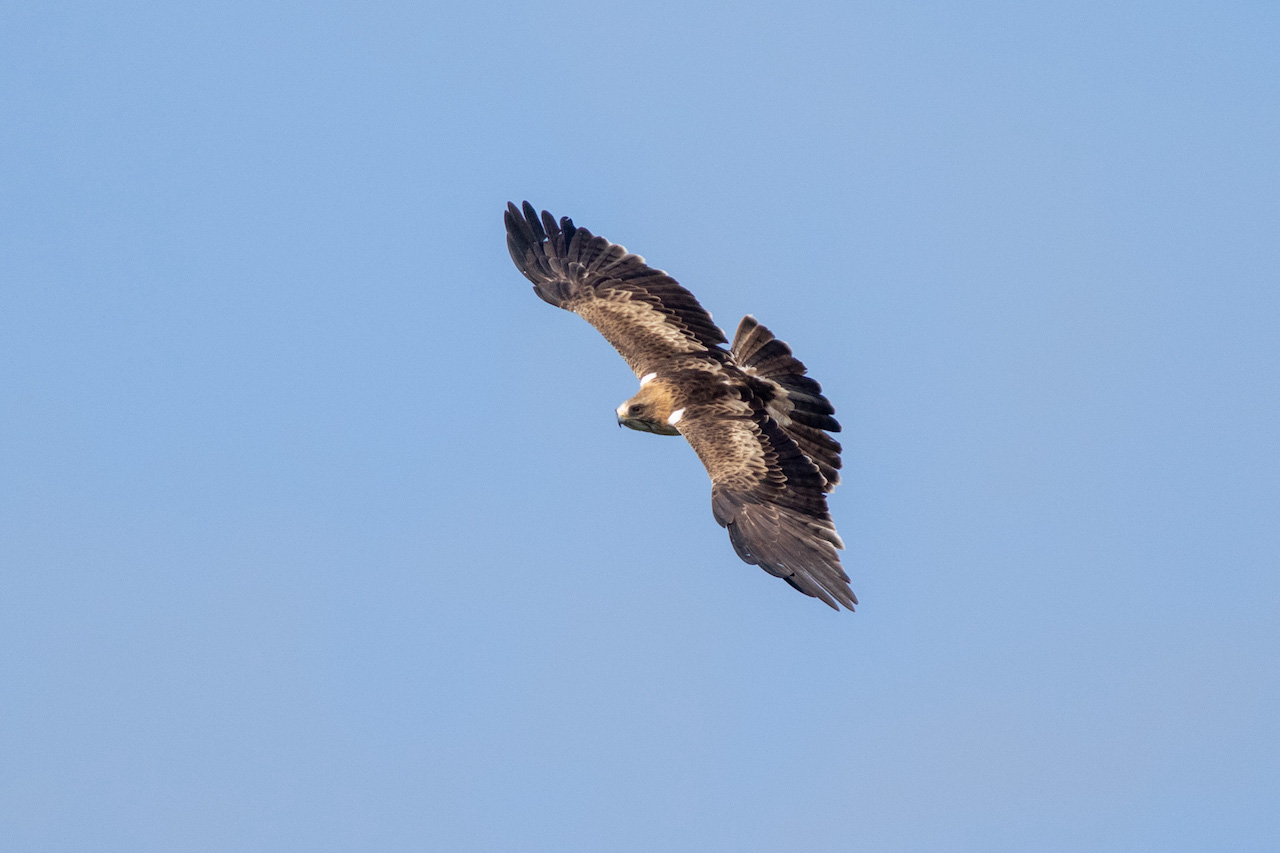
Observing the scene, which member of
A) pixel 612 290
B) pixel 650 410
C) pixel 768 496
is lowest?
pixel 768 496

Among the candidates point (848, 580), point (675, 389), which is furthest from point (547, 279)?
point (848, 580)

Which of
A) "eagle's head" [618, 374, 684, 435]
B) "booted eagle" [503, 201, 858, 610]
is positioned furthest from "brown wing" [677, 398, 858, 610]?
"eagle's head" [618, 374, 684, 435]

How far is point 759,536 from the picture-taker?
1811cm

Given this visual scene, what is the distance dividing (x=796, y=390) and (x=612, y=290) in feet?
10.3

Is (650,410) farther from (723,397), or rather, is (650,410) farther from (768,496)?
(768,496)

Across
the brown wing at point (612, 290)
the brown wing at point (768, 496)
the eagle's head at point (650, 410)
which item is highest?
the brown wing at point (612, 290)

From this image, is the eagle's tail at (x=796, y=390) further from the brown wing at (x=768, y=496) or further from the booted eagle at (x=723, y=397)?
the brown wing at (x=768, y=496)

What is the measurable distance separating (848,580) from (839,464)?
7.15 feet

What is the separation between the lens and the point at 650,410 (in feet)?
65.2

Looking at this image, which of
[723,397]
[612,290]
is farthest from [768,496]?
[612,290]

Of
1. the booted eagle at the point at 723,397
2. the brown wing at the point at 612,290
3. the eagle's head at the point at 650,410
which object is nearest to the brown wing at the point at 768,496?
the booted eagle at the point at 723,397

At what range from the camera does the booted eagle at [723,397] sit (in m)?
18.2

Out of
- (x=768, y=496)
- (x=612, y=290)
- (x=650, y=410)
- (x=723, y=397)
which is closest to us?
(x=768, y=496)

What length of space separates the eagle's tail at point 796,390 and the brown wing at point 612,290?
→ 22.2 inches
